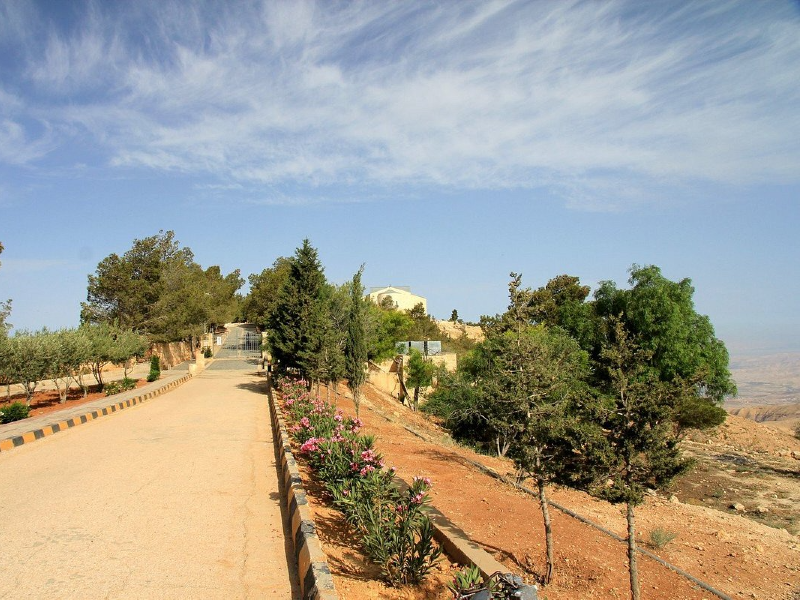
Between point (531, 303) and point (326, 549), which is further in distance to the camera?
point (531, 303)

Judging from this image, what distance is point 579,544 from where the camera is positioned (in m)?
7.59

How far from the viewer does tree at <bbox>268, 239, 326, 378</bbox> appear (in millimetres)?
19922

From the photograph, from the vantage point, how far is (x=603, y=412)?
19.1ft

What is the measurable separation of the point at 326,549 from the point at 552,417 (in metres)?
3.20

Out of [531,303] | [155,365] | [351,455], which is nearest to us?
[351,455]

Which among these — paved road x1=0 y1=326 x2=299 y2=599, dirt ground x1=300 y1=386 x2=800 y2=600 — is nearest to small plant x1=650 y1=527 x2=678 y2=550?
dirt ground x1=300 y1=386 x2=800 y2=600

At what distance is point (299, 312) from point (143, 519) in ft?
47.8

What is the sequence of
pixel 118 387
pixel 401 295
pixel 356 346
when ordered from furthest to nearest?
pixel 401 295 → pixel 118 387 → pixel 356 346

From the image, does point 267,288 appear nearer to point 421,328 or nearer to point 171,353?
point 171,353

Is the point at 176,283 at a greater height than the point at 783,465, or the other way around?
the point at 176,283

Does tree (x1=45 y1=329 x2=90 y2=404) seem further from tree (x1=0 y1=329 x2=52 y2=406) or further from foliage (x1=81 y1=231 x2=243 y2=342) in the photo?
foliage (x1=81 y1=231 x2=243 y2=342)

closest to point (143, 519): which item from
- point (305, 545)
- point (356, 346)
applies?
point (305, 545)

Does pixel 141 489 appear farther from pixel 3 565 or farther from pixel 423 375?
pixel 423 375

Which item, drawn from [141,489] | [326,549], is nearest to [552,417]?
[326,549]
